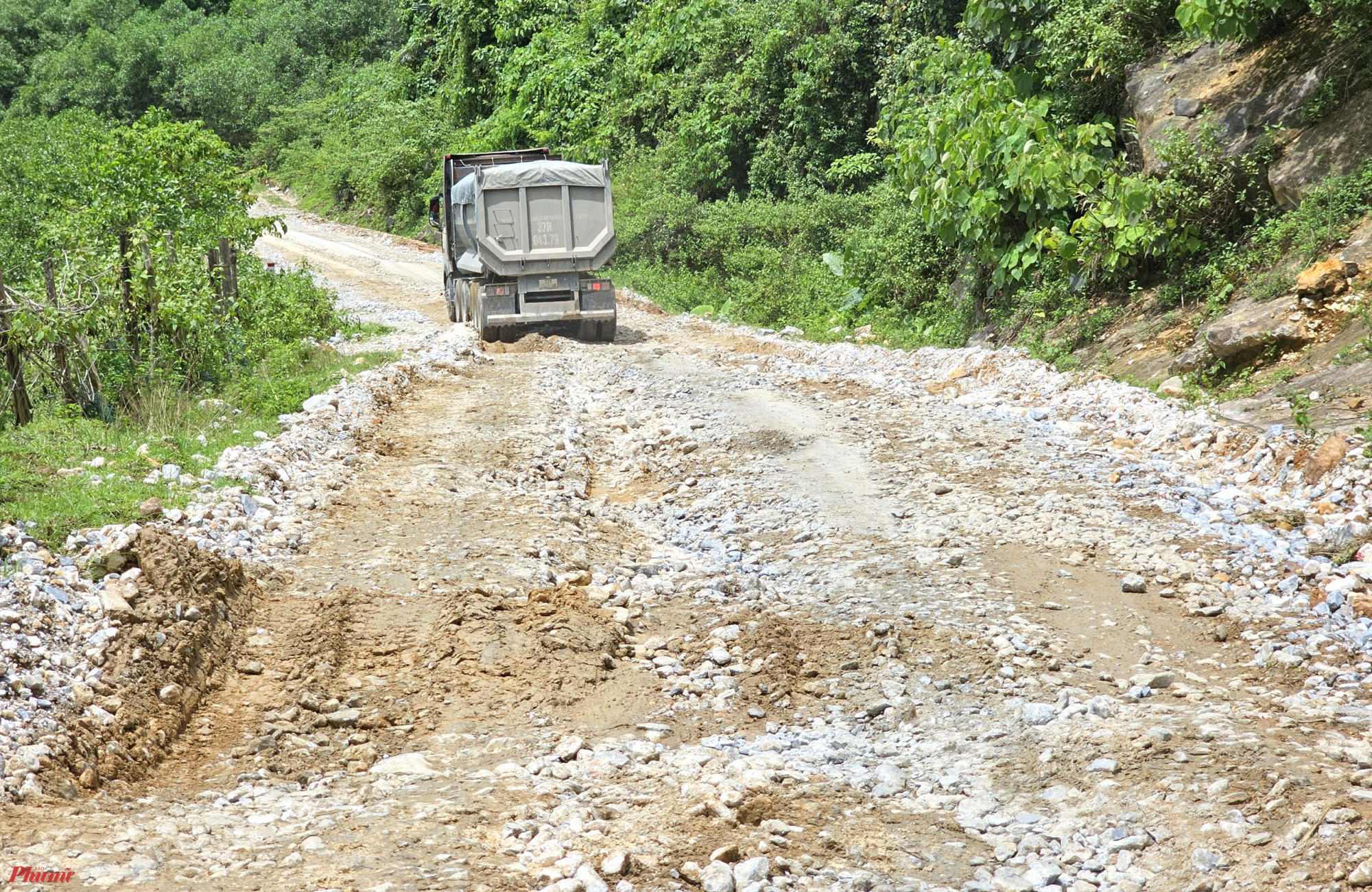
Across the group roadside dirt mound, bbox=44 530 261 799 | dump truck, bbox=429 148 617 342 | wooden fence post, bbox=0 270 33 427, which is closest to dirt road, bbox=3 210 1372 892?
roadside dirt mound, bbox=44 530 261 799

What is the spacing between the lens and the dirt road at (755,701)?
3.67 meters

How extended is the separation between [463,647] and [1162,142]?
31.2 ft

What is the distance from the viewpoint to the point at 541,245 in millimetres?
16469

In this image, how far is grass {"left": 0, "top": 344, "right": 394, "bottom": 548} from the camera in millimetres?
6441

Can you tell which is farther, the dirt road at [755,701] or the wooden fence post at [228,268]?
the wooden fence post at [228,268]

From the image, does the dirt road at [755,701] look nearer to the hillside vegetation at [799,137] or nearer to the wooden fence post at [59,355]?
the wooden fence post at [59,355]

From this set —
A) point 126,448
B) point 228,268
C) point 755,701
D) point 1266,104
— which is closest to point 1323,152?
point 1266,104

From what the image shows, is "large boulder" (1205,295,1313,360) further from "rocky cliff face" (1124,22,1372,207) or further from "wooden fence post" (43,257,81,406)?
"wooden fence post" (43,257,81,406)

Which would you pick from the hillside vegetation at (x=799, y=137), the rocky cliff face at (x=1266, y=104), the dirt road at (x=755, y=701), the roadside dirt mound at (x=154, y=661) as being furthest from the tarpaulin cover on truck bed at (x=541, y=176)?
the roadside dirt mound at (x=154, y=661)

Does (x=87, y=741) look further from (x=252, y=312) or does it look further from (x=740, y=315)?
(x=740, y=315)

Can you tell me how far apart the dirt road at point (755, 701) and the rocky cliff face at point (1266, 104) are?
3944mm

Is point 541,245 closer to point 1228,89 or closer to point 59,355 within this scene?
point 59,355

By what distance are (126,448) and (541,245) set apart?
30.1 feet

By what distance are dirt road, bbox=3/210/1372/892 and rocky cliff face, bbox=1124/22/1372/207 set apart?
3.94 meters
